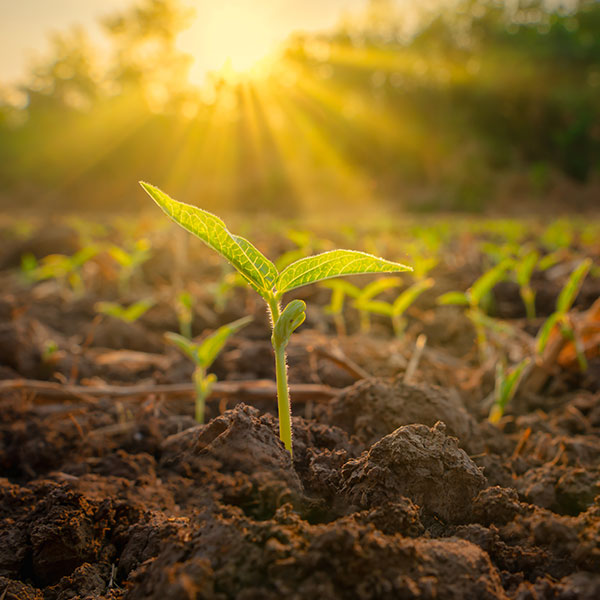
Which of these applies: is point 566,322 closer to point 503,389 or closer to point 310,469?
point 503,389

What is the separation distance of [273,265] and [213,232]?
0.38 ft

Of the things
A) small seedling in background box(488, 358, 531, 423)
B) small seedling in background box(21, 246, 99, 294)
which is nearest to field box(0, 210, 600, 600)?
small seedling in background box(488, 358, 531, 423)

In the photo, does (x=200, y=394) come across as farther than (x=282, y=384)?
Yes

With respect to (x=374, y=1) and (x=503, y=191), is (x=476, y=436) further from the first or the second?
(x=374, y=1)

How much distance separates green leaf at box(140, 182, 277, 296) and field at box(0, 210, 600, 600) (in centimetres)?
31

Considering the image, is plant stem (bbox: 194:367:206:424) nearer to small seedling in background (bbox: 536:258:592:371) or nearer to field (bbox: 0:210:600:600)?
field (bbox: 0:210:600:600)

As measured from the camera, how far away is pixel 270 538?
30.9 inches

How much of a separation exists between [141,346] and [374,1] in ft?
130

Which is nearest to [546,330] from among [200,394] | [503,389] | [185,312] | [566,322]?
[566,322]

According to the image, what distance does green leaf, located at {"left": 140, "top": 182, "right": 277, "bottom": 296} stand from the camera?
0.87m

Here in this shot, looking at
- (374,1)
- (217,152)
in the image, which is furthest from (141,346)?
(374,1)

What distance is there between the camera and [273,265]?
912 millimetres

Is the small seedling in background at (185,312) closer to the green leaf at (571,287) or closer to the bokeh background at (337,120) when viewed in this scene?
the green leaf at (571,287)

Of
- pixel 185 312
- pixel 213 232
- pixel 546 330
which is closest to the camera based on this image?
pixel 213 232
